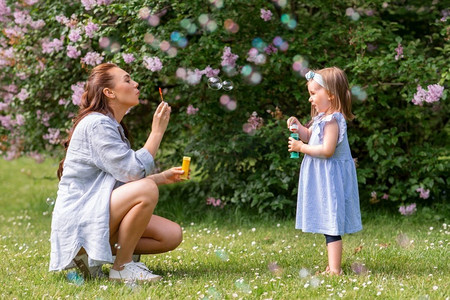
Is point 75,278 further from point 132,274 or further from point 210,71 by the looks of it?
point 210,71

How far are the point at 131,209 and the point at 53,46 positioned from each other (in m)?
2.61

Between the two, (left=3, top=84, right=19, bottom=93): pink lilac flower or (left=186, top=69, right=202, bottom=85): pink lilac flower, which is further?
(left=3, top=84, right=19, bottom=93): pink lilac flower

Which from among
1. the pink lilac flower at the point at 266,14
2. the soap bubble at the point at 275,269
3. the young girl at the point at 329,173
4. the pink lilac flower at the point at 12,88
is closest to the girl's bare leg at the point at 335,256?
the young girl at the point at 329,173

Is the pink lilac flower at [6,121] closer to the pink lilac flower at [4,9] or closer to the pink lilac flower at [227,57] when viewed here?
the pink lilac flower at [4,9]

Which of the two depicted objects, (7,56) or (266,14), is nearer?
(266,14)

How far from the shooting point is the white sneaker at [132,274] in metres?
3.29

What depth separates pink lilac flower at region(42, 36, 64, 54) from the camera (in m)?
5.26

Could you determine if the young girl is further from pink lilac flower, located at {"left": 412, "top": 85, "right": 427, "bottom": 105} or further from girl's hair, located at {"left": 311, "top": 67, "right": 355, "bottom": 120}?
pink lilac flower, located at {"left": 412, "top": 85, "right": 427, "bottom": 105}

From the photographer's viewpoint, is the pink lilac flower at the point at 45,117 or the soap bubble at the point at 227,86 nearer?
the soap bubble at the point at 227,86

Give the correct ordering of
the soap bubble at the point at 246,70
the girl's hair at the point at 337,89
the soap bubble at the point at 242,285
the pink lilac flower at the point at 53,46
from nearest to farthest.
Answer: the soap bubble at the point at 242,285
the girl's hair at the point at 337,89
the pink lilac flower at the point at 53,46
the soap bubble at the point at 246,70

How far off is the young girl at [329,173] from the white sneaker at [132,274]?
862 mm

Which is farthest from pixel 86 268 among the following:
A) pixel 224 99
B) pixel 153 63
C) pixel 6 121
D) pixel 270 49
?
pixel 6 121

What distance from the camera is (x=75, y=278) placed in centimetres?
342

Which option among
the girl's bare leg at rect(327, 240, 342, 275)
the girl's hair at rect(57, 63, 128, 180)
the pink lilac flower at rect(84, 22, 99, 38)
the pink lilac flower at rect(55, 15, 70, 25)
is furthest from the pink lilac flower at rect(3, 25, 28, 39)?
the girl's bare leg at rect(327, 240, 342, 275)
